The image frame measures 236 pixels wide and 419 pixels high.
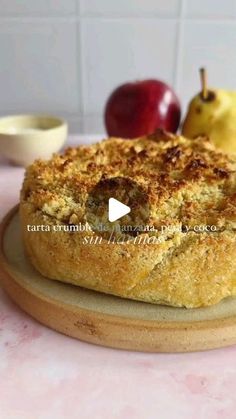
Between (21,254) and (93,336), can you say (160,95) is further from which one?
(93,336)

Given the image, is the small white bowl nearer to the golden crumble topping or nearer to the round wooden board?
the golden crumble topping

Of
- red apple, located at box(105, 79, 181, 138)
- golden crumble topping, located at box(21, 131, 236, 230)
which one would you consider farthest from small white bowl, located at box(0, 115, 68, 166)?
golden crumble topping, located at box(21, 131, 236, 230)

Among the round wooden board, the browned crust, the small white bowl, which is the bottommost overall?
the small white bowl

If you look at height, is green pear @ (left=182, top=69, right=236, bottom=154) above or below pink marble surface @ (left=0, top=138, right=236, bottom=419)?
above

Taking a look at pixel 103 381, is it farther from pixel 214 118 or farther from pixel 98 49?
pixel 98 49

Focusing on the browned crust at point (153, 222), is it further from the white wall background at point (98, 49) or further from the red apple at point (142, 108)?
the white wall background at point (98, 49)

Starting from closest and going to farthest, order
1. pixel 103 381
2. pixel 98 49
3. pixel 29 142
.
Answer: pixel 103 381 → pixel 29 142 → pixel 98 49

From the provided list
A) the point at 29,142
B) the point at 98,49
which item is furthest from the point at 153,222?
the point at 98,49
